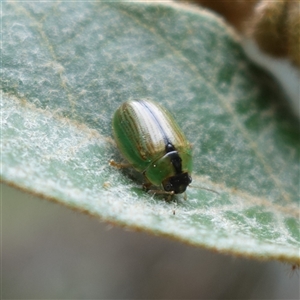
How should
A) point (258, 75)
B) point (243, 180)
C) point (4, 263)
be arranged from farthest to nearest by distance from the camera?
1. point (4, 263)
2. point (258, 75)
3. point (243, 180)

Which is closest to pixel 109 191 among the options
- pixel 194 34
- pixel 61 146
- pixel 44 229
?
pixel 61 146

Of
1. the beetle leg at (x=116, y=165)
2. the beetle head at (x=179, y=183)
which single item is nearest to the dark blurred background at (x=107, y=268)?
the beetle head at (x=179, y=183)

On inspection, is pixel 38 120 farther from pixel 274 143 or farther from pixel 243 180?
pixel 274 143

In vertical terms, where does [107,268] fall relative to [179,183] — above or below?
below

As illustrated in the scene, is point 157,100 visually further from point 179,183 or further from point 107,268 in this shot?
point 107,268

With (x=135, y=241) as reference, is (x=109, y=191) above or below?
above

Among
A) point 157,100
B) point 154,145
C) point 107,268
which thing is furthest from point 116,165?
point 107,268

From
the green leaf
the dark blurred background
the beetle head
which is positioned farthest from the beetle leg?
the dark blurred background

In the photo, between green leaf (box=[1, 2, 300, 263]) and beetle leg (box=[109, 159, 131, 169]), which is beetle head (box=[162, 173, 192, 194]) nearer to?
green leaf (box=[1, 2, 300, 263])
